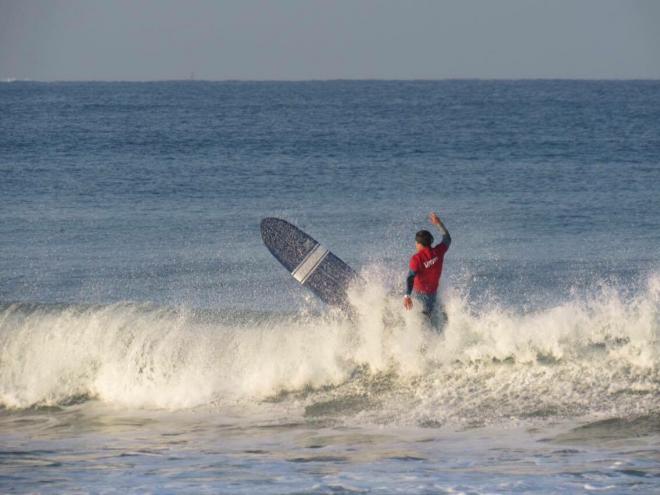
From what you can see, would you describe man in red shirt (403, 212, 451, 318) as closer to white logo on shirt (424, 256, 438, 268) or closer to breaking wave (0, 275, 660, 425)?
white logo on shirt (424, 256, 438, 268)

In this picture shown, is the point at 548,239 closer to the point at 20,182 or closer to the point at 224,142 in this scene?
the point at 20,182

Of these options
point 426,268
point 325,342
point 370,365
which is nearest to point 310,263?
point 325,342

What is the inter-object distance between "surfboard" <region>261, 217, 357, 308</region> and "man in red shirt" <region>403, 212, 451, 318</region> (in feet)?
5.02

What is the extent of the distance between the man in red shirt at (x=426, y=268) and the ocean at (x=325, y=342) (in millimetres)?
427

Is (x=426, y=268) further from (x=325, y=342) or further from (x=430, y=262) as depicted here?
(x=325, y=342)

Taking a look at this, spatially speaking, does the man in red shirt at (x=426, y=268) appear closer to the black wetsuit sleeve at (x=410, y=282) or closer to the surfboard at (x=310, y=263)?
the black wetsuit sleeve at (x=410, y=282)

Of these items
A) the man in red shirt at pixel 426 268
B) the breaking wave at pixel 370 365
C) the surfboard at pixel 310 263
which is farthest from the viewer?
the surfboard at pixel 310 263

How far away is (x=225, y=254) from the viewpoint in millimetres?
21359

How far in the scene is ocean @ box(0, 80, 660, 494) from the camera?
10.3 m

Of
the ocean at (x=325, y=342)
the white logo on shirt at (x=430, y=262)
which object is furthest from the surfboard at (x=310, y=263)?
the white logo on shirt at (x=430, y=262)

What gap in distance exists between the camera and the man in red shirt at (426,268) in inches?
488

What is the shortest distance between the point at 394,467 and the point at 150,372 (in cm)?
468

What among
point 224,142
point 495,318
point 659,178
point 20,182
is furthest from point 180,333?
point 224,142

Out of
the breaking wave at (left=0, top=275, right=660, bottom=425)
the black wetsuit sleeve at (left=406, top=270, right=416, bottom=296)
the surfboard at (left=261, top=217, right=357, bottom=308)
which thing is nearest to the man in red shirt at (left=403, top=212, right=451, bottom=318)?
the black wetsuit sleeve at (left=406, top=270, right=416, bottom=296)
